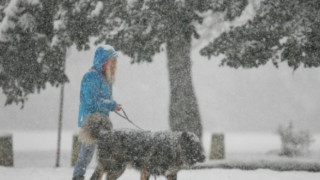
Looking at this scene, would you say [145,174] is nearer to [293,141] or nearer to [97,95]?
[97,95]

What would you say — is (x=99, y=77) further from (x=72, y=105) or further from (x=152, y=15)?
(x=72, y=105)

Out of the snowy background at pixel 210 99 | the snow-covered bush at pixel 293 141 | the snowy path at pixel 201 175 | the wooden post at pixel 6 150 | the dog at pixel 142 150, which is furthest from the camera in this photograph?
the snowy background at pixel 210 99

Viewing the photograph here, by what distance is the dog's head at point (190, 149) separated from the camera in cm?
619

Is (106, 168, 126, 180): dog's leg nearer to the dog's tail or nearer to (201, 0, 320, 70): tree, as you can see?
the dog's tail

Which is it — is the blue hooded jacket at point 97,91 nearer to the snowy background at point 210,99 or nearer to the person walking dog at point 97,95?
the person walking dog at point 97,95

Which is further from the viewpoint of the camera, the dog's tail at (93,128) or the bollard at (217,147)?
the bollard at (217,147)

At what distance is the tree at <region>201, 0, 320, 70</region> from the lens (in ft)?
39.4

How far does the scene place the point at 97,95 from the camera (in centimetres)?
648

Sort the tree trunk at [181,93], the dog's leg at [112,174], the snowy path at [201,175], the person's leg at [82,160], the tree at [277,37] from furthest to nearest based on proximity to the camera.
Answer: the tree trunk at [181,93], the tree at [277,37], the snowy path at [201,175], the person's leg at [82,160], the dog's leg at [112,174]

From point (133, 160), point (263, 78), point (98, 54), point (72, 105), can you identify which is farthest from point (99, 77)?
point (263, 78)

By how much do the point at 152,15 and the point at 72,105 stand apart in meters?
30.8

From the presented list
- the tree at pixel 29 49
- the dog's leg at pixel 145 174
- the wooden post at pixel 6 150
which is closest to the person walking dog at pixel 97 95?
the dog's leg at pixel 145 174

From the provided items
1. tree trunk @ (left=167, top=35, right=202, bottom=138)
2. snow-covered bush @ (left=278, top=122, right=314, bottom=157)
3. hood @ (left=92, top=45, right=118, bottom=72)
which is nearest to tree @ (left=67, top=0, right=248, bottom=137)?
tree trunk @ (left=167, top=35, right=202, bottom=138)

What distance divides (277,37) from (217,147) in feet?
11.6
